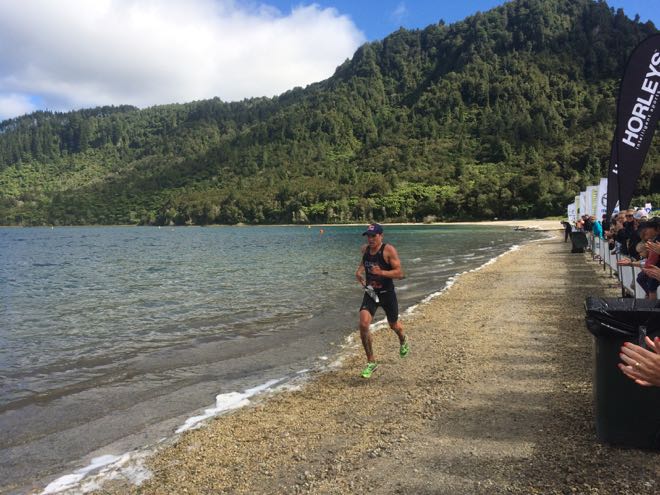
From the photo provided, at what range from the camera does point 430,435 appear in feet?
15.7

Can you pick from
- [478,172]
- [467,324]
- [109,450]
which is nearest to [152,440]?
[109,450]

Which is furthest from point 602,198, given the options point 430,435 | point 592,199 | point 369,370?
point 430,435

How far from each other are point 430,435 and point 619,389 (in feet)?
5.42

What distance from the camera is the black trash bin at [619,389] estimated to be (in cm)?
391

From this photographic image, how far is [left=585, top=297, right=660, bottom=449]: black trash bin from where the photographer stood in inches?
154

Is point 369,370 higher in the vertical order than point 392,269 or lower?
lower

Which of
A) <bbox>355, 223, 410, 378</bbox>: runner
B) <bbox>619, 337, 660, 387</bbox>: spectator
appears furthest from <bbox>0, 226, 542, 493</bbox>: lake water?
<bbox>619, 337, 660, 387</bbox>: spectator

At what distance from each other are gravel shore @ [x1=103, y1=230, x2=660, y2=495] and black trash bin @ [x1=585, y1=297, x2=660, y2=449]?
0.14 meters

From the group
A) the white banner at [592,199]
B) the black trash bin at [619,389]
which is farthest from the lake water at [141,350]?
the white banner at [592,199]

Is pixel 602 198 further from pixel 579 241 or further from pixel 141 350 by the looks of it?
pixel 141 350

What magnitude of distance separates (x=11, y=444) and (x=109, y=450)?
4.13ft

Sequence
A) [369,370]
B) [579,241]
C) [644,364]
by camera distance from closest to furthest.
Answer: [644,364]
[369,370]
[579,241]

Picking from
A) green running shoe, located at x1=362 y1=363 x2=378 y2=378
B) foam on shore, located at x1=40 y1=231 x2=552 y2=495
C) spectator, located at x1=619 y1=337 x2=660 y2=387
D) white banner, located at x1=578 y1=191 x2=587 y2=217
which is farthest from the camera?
white banner, located at x1=578 y1=191 x2=587 y2=217

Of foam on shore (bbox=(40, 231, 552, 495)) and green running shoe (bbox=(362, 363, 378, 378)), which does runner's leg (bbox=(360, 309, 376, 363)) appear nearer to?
→ green running shoe (bbox=(362, 363, 378, 378))
